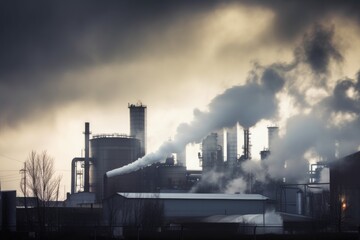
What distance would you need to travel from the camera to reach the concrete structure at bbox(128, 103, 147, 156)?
9962 centimetres

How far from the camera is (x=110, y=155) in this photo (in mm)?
98875

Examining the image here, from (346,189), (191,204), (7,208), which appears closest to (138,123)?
(191,204)

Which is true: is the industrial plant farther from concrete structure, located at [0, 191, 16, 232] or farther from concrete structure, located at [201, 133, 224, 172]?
concrete structure, located at [0, 191, 16, 232]

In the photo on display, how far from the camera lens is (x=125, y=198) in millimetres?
71438

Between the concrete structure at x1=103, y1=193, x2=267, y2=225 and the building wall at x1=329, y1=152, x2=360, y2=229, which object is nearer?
the building wall at x1=329, y1=152, x2=360, y2=229

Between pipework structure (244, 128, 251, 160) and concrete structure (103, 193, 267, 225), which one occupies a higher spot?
pipework structure (244, 128, 251, 160)

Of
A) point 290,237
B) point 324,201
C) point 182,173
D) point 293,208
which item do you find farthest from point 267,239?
point 182,173

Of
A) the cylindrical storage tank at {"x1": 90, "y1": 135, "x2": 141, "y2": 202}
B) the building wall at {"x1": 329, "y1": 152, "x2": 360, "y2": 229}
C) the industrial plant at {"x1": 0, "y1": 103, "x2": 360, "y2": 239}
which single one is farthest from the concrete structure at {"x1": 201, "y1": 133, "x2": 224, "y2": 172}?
the building wall at {"x1": 329, "y1": 152, "x2": 360, "y2": 229}

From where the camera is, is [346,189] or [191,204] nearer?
[346,189]

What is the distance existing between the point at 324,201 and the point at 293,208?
38.0 feet

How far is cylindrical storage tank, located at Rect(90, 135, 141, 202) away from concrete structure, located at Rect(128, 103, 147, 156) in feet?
2.76

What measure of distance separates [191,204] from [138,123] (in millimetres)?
27497

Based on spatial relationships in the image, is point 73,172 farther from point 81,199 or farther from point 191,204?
point 191,204

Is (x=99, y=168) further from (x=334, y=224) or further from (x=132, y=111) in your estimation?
(x=334, y=224)
